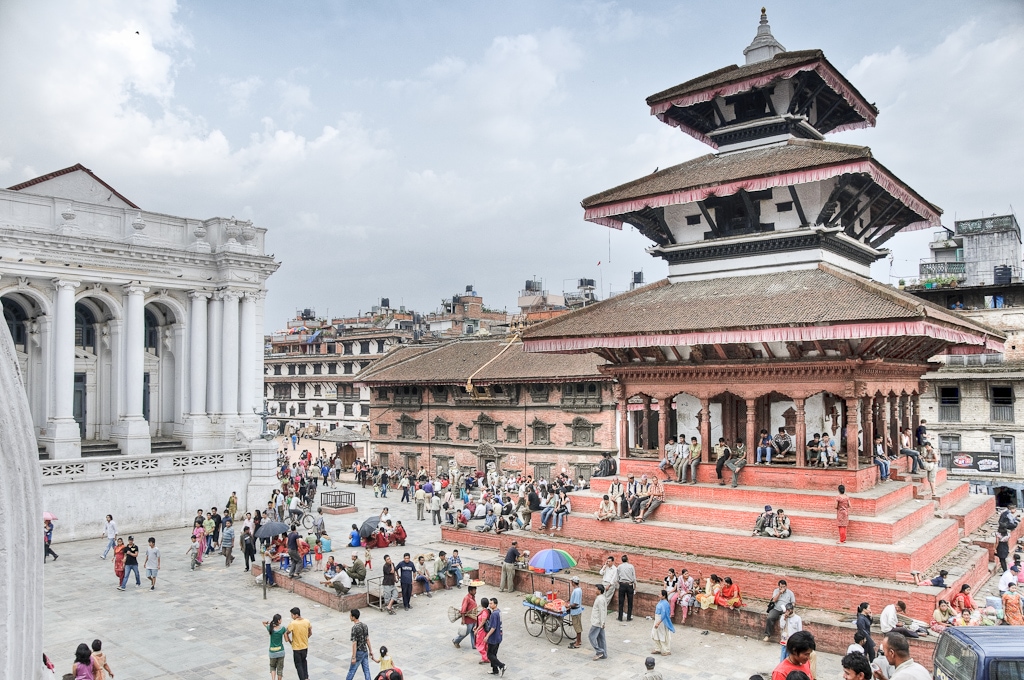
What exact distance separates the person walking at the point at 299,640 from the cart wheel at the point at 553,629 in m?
5.20

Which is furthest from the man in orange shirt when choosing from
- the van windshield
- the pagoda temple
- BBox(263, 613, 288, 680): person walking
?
BBox(263, 613, 288, 680): person walking

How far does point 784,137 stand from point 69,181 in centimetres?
3180

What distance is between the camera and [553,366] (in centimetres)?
4056

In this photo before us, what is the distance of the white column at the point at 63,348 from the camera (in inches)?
1158

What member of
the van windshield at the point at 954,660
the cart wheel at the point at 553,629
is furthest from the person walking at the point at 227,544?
the van windshield at the point at 954,660

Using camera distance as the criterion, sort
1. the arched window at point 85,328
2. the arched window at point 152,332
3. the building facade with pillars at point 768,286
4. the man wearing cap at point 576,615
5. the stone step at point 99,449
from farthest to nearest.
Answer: the arched window at point 152,332 < the arched window at point 85,328 < the stone step at point 99,449 < the building facade with pillars at point 768,286 < the man wearing cap at point 576,615

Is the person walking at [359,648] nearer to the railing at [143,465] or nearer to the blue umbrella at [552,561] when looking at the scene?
the blue umbrella at [552,561]

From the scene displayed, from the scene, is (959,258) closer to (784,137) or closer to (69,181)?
(784,137)

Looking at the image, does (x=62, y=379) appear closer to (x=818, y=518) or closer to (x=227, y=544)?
(x=227, y=544)

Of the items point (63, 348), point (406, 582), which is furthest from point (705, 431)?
point (63, 348)

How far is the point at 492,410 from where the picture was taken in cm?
4291

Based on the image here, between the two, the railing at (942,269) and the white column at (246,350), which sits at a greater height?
Result: the railing at (942,269)

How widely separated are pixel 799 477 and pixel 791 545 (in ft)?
7.37

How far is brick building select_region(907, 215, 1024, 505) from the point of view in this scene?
3456 cm
